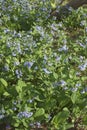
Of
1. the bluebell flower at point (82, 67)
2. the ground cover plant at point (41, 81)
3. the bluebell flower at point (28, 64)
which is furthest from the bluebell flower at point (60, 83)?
the bluebell flower at point (82, 67)

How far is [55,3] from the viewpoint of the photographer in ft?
32.4

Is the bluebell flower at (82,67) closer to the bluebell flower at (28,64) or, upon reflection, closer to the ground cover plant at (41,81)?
the ground cover plant at (41,81)

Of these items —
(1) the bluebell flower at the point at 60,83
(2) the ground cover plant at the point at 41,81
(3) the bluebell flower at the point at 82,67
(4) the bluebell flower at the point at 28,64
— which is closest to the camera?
(2) the ground cover plant at the point at 41,81

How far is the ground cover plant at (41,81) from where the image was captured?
4.86 m

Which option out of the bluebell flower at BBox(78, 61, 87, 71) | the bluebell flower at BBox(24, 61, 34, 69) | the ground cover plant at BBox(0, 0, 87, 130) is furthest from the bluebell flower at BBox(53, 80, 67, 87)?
the bluebell flower at BBox(78, 61, 87, 71)

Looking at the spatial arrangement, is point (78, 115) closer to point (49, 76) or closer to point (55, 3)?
point (49, 76)

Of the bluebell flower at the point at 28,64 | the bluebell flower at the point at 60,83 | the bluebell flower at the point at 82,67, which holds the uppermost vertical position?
the bluebell flower at the point at 82,67

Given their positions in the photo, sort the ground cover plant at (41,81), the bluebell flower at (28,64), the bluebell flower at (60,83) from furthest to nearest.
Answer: the bluebell flower at (28,64) → the bluebell flower at (60,83) → the ground cover plant at (41,81)

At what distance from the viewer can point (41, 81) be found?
18.5 feet

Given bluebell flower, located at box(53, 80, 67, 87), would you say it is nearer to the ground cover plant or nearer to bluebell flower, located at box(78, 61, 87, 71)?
the ground cover plant

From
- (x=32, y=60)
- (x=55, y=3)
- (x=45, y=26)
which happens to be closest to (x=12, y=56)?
(x=32, y=60)

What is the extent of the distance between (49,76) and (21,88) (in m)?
0.54

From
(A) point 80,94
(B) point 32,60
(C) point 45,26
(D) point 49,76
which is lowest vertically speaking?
(A) point 80,94

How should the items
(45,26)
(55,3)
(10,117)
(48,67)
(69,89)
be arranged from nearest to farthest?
(10,117), (69,89), (48,67), (45,26), (55,3)
